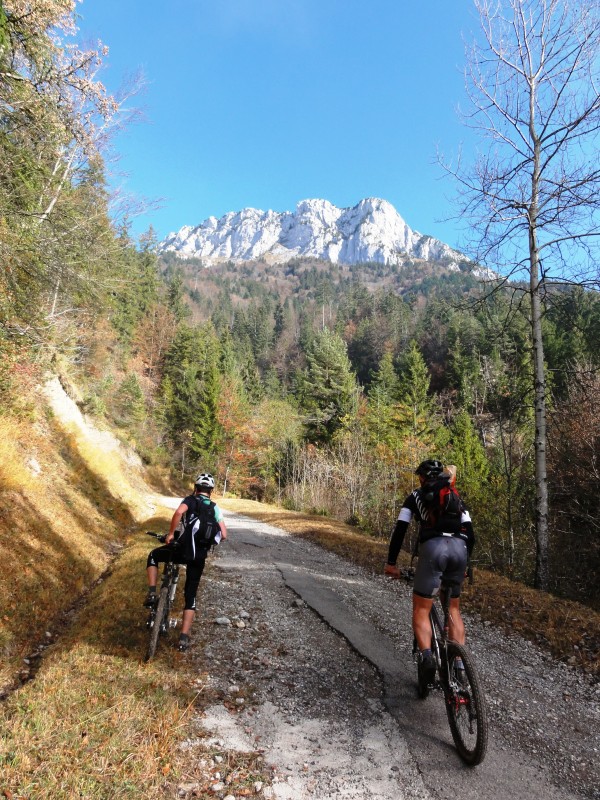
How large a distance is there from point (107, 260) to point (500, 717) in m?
11.7

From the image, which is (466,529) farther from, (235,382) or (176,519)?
(235,382)

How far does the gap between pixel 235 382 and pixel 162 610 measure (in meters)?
44.2

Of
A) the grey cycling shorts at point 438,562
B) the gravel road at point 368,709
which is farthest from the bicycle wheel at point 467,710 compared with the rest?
the grey cycling shorts at point 438,562

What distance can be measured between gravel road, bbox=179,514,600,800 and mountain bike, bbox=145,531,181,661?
0.47m

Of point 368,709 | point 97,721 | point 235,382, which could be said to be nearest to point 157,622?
point 97,721

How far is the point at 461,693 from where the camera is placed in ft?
10.5

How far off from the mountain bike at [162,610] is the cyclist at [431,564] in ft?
8.57

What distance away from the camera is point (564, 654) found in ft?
16.7

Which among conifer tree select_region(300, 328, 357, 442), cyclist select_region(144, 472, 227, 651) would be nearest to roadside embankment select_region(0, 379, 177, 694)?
cyclist select_region(144, 472, 227, 651)

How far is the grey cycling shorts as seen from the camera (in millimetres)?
3617

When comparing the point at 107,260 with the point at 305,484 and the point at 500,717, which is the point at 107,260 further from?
the point at 305,484

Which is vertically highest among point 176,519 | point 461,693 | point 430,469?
point 430,469

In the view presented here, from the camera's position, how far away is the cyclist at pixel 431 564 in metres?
3.62

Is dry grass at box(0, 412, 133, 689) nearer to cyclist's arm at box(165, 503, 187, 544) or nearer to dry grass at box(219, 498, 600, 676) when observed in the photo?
cyclist's arm at box(165, 503, 187, 544)
